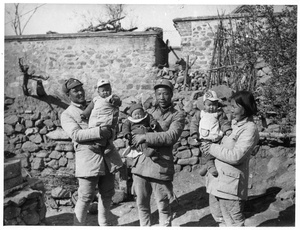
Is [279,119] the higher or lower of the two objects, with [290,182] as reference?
higher

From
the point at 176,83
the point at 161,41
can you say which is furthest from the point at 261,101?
the point at 161,41

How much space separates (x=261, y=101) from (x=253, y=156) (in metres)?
1.09

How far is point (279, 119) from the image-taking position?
6.02 m

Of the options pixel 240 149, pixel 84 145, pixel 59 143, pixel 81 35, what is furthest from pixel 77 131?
pixel 81 35

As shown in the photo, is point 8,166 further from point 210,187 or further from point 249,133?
point 249,133

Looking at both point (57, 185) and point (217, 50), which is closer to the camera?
point (57, 185)

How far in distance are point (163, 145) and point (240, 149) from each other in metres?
0.86

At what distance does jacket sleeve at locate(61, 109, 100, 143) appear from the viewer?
362 cm

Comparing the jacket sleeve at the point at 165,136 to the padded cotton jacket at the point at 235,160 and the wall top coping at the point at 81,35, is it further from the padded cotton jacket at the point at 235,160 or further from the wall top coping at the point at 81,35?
the wall top coping at the point at 81,35

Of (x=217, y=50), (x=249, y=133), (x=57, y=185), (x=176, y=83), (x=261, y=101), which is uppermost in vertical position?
(x=217, y=50)

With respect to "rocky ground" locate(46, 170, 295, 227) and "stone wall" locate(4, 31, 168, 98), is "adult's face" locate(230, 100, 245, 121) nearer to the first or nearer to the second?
"rocky ground" locate(46, 170, 295, 227)

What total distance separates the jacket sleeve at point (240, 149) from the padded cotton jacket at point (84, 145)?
1358mm

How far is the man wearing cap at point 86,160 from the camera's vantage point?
3.65m

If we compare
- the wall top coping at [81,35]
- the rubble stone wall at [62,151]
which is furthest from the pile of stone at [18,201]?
the wall top coping at [81,35]
